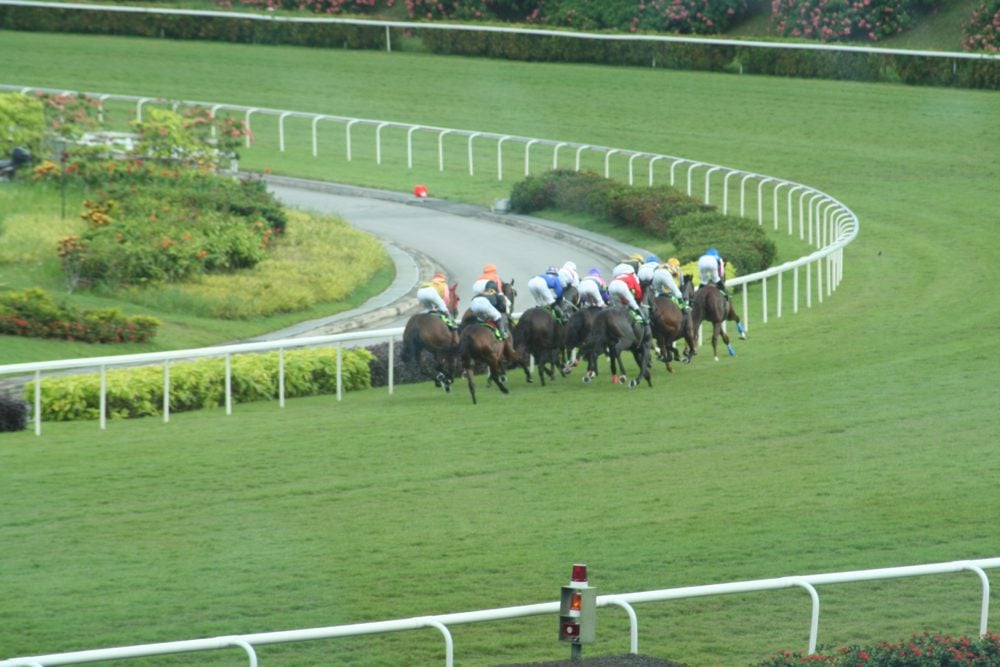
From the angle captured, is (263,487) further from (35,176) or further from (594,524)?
(35,176)

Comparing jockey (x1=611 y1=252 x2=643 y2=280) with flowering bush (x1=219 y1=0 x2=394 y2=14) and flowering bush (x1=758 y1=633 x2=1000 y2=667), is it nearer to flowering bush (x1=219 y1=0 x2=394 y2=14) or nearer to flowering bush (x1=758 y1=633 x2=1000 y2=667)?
flowering bush (x1=758 y1=633 x2=1000 y2=667)

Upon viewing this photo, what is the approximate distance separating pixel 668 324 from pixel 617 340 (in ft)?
3.42

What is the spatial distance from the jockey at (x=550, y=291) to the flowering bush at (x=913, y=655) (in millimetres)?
8966

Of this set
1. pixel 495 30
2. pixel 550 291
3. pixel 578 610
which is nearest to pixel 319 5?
pixel 495 30

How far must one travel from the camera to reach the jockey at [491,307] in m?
15.9

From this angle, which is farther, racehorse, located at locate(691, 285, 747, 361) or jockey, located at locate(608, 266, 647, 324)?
racehorse, located at locate(691, 285, 747, 361)

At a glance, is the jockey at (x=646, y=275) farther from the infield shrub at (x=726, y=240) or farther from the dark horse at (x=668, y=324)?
the infield shrub at (x=726, y=240)

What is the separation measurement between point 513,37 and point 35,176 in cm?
1711

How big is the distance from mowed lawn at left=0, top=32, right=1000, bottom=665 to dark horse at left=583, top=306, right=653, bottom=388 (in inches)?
10.1

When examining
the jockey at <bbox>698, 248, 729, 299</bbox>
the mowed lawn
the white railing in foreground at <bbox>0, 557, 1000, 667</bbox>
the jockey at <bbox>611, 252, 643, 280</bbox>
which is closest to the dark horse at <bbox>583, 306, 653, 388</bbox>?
the mowed lawn

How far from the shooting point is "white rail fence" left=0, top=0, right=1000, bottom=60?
1457 inches

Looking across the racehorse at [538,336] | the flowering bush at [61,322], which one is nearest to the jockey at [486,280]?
the racehorse at [538,336]

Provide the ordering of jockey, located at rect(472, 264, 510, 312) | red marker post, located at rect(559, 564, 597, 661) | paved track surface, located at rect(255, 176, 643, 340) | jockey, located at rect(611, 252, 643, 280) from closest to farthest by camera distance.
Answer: red marker post, located at rect(559, 564, 597, 661)
jockey, located at rect(472, 264, 510, 312)
jockey, located at rect(611, 252, 643, 280)
paved track surface, located at rect(255, 176, 643, 340)

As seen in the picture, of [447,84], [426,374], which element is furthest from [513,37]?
[426,374]
